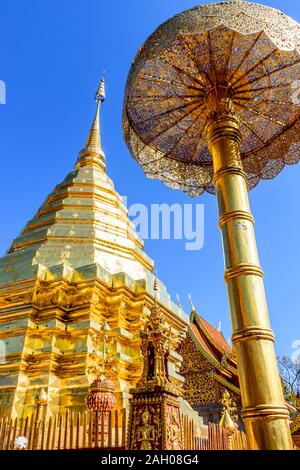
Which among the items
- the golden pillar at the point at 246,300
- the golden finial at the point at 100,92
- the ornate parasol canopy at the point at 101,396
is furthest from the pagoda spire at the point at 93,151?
the golden pillar at the point at 246,300

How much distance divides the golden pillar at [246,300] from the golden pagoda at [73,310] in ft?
12.8

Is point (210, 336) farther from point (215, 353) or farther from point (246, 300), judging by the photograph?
point (246, 300)

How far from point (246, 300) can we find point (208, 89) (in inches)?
113

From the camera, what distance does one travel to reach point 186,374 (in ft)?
38.3

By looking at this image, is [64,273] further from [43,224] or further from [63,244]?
[43,224]

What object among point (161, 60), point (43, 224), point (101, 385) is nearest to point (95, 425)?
point (101, 385)

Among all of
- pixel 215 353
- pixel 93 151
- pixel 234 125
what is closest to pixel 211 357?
pixel 215 353

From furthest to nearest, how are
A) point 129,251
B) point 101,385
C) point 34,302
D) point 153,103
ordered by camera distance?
point 129,251 → point 34,302 → point 101,385 → point 153,103

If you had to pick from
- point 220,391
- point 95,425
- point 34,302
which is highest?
point 34,302

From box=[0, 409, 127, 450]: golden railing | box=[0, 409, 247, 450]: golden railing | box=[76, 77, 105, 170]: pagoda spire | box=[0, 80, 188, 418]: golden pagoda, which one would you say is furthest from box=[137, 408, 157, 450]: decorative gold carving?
box=[76, 77, 105, 170]: pagoda spire

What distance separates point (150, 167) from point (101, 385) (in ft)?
12.0

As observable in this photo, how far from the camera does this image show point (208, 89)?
16.8ft

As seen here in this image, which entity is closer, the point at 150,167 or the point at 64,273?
the point at 150,167

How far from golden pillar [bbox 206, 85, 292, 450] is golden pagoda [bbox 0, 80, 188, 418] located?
3888 mm
